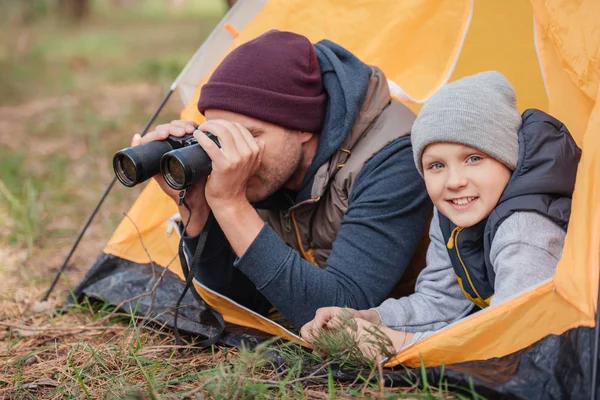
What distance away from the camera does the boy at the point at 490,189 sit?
1402 mm

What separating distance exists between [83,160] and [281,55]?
8.29ft

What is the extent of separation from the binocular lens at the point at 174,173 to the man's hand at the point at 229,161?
7 cm

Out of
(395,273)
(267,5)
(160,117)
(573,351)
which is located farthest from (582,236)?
(160,117)

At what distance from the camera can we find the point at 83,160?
405 cm

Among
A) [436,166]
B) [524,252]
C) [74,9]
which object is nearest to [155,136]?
[436,166]

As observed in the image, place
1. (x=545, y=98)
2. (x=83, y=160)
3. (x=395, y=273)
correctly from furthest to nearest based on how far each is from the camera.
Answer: (x=83, y=160), (x=545, y=98), (x=395, y=273)

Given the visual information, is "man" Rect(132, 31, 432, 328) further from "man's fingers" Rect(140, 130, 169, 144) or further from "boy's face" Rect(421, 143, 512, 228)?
"boy's face" Rect(421, 143, 512, 228)

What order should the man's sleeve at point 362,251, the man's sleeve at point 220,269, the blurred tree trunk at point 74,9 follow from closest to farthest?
the man's sleeve at point 362,251
the man's sleeve at point 220,269
the blurred tree trunk at point 74,9

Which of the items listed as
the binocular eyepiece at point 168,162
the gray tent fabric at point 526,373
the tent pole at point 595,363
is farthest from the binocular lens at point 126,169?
the tent pole at point 595,363

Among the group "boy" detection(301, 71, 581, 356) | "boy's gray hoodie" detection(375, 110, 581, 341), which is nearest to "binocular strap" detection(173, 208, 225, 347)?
"boy" detection(301, 71, 581, 356)

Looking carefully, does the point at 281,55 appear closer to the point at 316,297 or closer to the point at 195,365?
the point at 316,297

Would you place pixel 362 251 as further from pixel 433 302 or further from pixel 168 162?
pixel 168 162

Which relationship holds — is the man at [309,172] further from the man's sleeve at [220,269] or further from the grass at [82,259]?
the grass at [82,259]

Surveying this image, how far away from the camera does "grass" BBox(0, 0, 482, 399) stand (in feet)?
4.91
